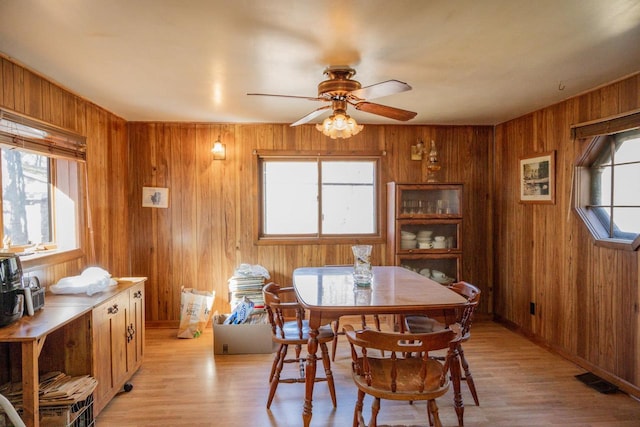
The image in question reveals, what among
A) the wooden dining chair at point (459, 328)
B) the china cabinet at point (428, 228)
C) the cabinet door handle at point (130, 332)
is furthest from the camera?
the china cabinet at point (428, 228)

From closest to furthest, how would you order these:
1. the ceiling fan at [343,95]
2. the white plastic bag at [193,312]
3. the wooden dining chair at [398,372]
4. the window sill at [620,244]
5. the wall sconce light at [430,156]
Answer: the wooden dining chair at [398,372] < the ceiling fan at [343,95] < the window sill at [620,244] < the white plastic bag at [193,312] < the wall sconce light at [430,156]

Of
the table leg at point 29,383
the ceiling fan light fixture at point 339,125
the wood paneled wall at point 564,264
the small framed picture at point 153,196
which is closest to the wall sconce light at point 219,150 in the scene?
the small framed picture at point 153,196

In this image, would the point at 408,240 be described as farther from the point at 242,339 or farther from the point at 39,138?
the point at 39,138

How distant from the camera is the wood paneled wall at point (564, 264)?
2.83 meters

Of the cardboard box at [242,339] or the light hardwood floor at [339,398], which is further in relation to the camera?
the cardboard box at [242,339]

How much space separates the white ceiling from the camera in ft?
5.88

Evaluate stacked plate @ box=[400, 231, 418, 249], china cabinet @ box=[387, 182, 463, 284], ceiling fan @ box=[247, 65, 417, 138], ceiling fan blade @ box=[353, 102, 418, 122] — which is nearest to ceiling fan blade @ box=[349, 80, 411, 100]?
ceiling fan @ box=[247, 65, 417, 138]

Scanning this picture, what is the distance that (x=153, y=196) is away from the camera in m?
4.29

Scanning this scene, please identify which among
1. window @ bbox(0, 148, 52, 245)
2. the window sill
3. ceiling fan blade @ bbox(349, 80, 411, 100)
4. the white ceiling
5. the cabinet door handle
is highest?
the white ceiling

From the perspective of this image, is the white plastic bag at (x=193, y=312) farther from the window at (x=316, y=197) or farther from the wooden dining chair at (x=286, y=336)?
the wooden dining chair at (x=286, y=336)

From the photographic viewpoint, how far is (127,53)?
2.33 meters

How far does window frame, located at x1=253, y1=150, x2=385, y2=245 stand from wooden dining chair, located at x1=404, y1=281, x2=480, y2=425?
1540 millimetres

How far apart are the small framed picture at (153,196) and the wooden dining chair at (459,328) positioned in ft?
9.75

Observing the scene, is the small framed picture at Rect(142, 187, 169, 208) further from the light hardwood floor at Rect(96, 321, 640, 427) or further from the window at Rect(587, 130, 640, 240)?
the window at Rect(587, 130, 640, 240)
